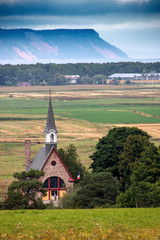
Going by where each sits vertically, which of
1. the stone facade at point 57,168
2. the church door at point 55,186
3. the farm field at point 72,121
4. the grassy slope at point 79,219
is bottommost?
the church door at point 55,186

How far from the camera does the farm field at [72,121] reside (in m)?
81.9

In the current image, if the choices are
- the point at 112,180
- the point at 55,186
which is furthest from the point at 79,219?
the point at 55,186

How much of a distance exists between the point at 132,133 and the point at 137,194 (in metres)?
25.1

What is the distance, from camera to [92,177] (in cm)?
4759

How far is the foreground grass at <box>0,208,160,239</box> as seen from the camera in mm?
24438

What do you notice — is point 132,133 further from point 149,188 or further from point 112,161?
point 149,188

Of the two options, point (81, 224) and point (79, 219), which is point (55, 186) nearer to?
point (79, 219)

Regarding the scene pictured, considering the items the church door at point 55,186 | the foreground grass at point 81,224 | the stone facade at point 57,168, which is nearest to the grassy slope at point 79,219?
the foreground grass at point 81,224

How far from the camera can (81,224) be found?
28.1 metres

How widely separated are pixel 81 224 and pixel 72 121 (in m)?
98.9

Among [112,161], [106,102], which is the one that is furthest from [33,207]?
[106,102]

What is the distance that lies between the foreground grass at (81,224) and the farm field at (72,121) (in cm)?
2554

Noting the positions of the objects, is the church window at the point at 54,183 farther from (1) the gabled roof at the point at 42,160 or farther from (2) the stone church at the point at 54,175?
(1) the gabled roof at the point at 42,160

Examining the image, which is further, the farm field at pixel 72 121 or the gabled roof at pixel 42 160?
the farm field at pixel 72 121
